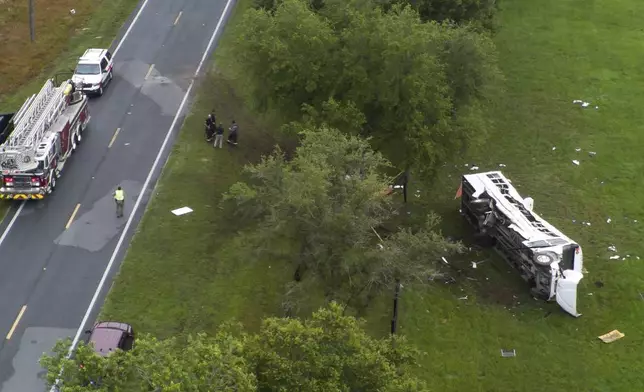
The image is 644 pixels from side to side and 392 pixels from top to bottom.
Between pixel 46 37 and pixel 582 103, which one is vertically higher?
pixel 46 37

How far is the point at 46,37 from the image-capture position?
46.2 meters

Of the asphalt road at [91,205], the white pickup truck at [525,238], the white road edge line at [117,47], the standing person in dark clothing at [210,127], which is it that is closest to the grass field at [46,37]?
the white road edge line at [117,47]

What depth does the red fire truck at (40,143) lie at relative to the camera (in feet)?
104

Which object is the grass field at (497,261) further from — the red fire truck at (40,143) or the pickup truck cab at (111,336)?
the red fire truck at (40,143)

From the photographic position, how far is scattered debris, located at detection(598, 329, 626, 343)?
2717 centimetres

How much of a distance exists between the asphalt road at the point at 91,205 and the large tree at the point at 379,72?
7.95m

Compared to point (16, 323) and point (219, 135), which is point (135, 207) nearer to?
point (219, 135)

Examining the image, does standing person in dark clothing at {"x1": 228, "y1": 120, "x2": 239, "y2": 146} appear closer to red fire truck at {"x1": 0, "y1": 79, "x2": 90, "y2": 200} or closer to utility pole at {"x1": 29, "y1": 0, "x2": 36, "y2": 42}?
red fire truck at {"x1": 0, "y1": 79, "x2": 90, "y2": 200}

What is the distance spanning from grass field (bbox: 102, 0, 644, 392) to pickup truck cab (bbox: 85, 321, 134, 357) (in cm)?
128

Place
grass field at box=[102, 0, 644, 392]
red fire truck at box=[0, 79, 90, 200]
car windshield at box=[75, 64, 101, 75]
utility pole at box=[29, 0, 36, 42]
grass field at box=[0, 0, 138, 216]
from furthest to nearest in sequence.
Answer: utility pole at box=[29, 0, 36, 42] → grass field at box=[0, 0, 138, 216] → car windshield at box=[75, 64, 101, 75] → red fire truck at box=[0, 79, 90, 200] → grass field at box=[102, 0, 644, 392]

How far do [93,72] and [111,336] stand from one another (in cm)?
2039

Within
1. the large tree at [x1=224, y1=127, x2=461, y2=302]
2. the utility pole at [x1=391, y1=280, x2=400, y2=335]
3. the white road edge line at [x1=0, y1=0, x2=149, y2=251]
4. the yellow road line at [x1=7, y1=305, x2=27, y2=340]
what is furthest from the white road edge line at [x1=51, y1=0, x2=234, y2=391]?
the utility pole at [x1=391, y1=280, x2=400, y2=335]

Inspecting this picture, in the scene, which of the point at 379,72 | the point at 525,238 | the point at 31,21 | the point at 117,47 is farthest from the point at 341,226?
the point at 31,21

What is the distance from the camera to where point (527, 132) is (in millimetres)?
40344
